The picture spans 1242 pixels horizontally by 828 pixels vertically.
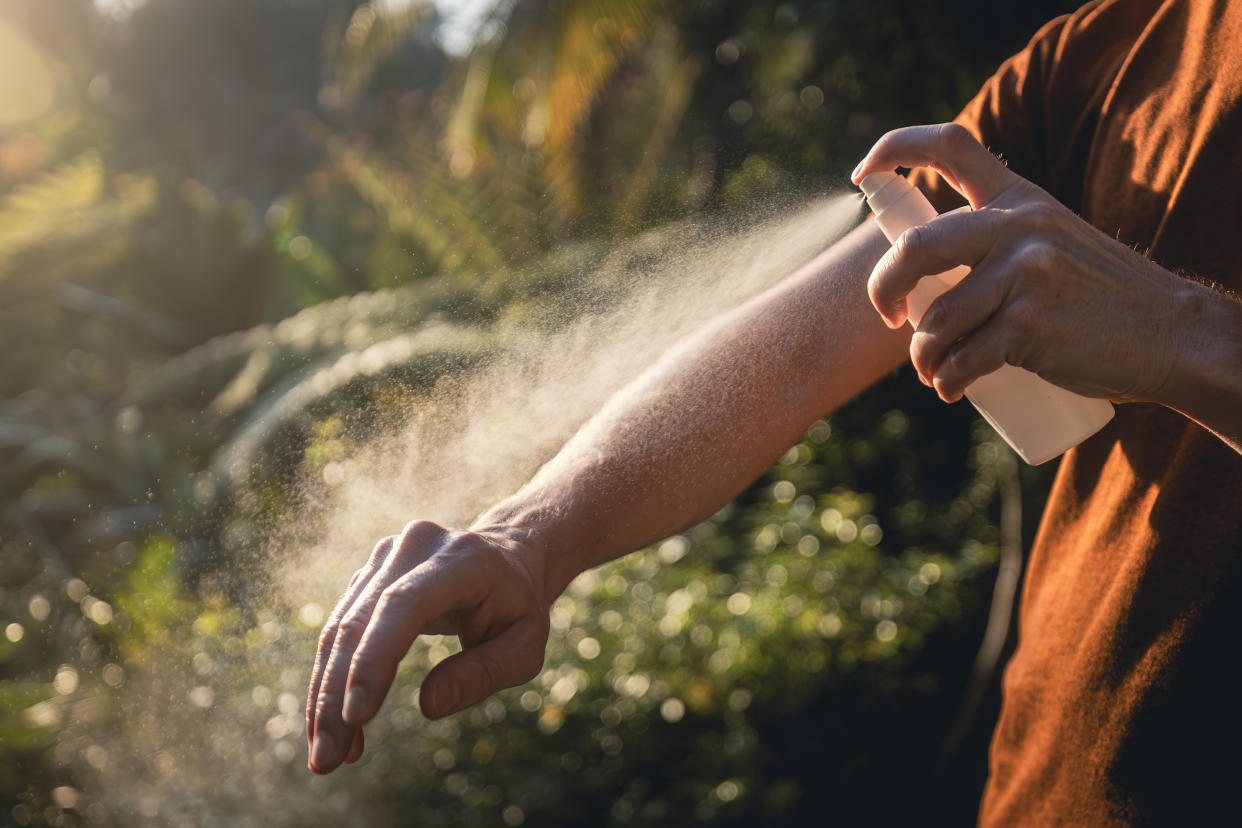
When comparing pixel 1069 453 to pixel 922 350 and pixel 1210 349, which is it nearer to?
pixel 1210 349

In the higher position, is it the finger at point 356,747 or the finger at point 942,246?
the finger at point 942,246

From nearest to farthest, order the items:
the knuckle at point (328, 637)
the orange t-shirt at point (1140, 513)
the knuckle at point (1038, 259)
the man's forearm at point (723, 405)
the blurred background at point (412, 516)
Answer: the knuckle at point (1038, 259)
the knuckle at point (328, 637)
the orange t-shirt at point (1140, 513)
the man's forearm at point (723, 405)
the blurred background at point (412, 516)

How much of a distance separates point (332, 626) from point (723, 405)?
23.7 inches

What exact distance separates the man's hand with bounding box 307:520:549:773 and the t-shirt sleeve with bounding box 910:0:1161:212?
89cm

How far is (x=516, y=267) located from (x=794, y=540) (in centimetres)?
334

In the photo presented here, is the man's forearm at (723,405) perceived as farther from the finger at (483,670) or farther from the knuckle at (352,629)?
the knuckle at (352,629)

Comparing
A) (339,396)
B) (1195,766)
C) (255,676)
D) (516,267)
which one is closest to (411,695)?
(255,676)

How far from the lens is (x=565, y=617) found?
3551 millimetres

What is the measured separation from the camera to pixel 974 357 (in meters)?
0.85

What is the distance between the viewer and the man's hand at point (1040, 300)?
83 centimetres

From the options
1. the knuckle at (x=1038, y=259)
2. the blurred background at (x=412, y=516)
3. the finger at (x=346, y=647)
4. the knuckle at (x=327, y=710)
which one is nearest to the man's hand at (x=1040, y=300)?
the knuckle at (x=1038, y=259)

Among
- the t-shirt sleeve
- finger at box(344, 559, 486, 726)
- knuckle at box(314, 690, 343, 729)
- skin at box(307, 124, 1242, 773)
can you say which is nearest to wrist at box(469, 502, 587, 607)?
skin at box(307, 124, 1242, 773)

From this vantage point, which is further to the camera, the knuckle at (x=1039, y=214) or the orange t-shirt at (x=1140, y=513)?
the orange t-shirt at (x=1140, y=513)

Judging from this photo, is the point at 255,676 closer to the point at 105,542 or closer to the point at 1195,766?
the point at 105,542
